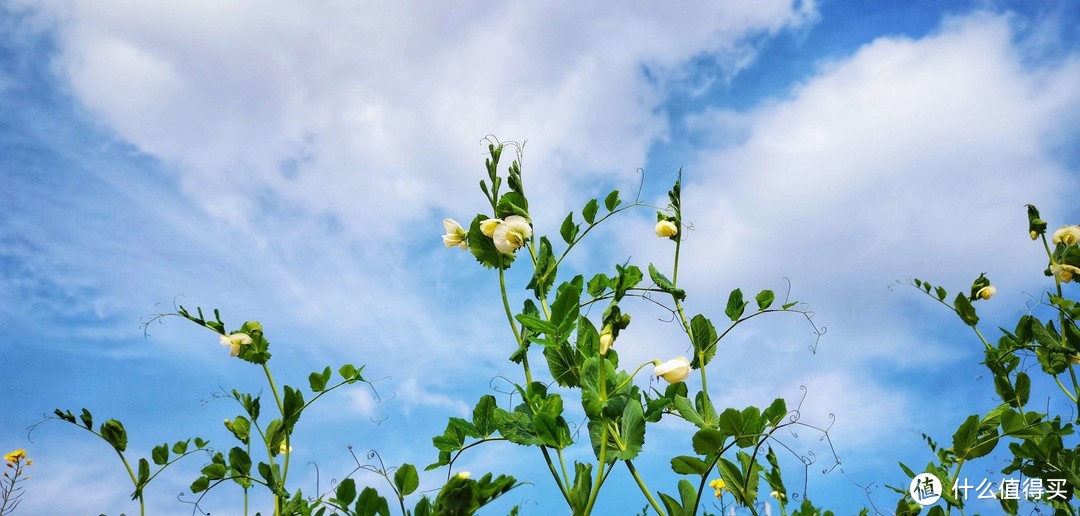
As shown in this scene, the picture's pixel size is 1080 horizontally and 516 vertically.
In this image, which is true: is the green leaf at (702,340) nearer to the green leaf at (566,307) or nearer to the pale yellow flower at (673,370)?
the pale yellow flower at (673,370)

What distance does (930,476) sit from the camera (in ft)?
5.61

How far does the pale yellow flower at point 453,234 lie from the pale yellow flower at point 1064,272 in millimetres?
1805

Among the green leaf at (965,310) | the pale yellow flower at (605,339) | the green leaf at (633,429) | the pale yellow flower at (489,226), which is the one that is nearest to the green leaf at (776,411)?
the green leaf at (633,429)

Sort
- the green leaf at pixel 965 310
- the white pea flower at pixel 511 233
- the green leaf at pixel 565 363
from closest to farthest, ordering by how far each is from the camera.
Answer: the green leaf at pixel 565 363 → the white pea flower at pixel 511 233 → the green leaf at pixel 965 310

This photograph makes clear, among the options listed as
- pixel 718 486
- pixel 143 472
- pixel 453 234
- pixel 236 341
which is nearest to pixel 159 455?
pixel 143 472

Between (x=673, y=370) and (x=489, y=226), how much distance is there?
48 cm

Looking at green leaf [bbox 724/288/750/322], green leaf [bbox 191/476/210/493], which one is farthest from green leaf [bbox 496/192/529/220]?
green leaf [bbox 191/476/210/493]

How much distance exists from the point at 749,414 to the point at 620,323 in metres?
0.29

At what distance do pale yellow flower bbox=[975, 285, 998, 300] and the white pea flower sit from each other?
68.4 inches

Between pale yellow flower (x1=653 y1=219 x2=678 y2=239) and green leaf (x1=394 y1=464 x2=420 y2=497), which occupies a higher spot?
pale yellow flower (x1=653 y1=219 x2=678 y2=239)

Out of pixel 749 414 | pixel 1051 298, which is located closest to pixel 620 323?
pixel 749 414

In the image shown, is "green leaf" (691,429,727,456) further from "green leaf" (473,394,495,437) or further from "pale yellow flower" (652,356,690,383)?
"green leaf" (473,394,495,437)

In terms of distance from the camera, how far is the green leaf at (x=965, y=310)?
2215mm

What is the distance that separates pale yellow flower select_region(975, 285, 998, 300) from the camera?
2.27 m
